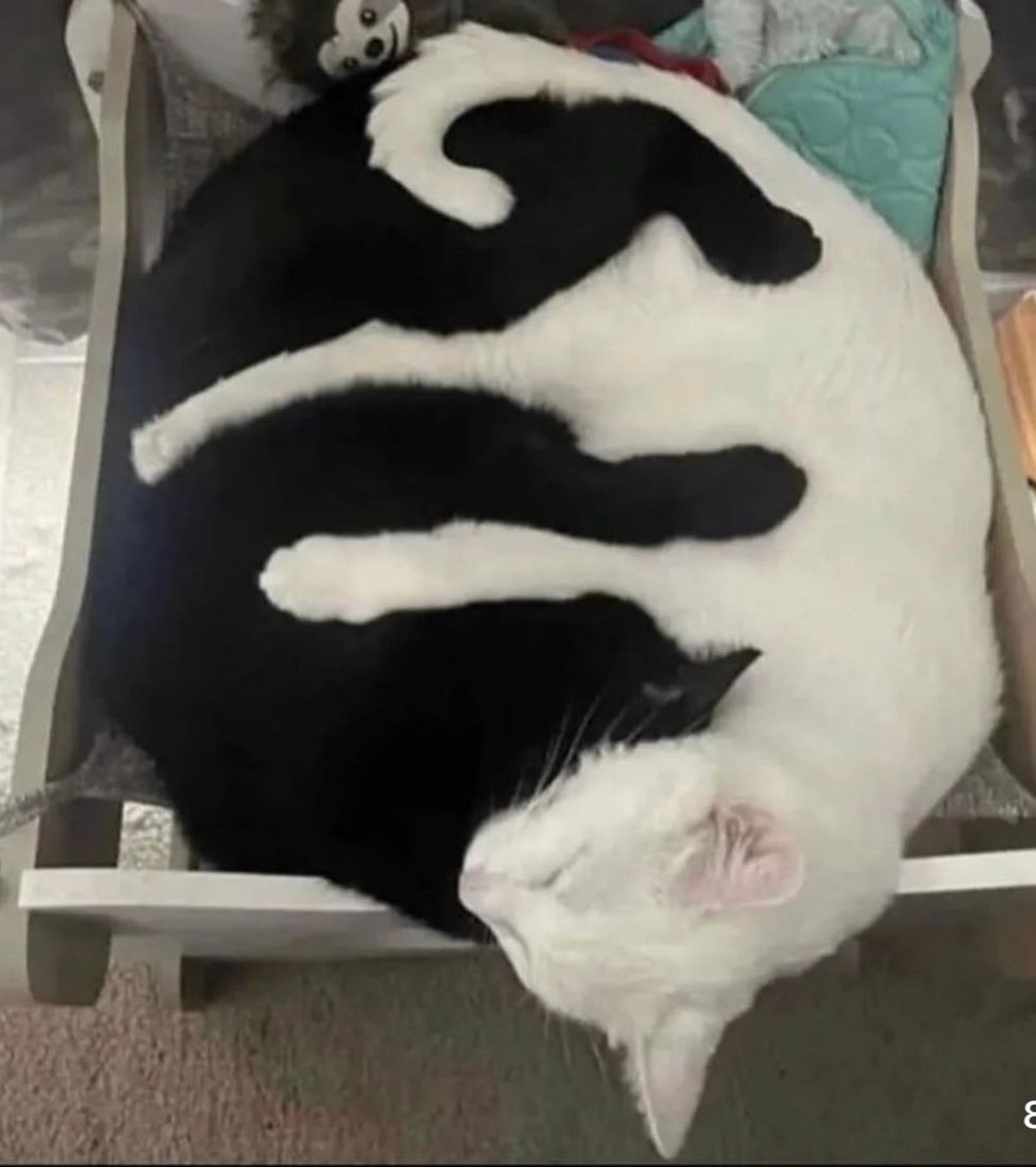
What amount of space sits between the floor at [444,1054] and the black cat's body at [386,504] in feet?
0.55

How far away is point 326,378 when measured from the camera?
1055 millimetres

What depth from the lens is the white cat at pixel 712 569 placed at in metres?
0.86

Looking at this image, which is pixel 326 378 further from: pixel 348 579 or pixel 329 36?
pixel 329 36

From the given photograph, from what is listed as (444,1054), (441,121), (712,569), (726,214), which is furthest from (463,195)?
(444,1054)

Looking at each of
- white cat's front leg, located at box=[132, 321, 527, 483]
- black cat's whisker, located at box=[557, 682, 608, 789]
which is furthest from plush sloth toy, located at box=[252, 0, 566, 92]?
black cat's whisker, located at box=[557, 682, 608, 789]

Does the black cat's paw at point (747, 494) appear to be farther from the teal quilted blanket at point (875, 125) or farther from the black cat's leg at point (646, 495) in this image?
the teal quilted blanket at point (875, 125)

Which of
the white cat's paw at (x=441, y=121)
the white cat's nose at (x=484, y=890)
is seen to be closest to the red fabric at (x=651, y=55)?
the white cat's paw at (x=441, y=121)

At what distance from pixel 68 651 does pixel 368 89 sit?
1.36ft

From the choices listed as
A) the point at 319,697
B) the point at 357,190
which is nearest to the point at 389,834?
the point at 319,697

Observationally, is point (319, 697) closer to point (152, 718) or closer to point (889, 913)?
point (152, 718)

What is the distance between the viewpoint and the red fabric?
1223 mm

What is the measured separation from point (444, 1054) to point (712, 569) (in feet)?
1.64

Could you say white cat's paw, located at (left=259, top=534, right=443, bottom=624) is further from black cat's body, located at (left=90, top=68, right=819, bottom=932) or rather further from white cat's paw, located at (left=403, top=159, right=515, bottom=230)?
white cat's paw, located at (left=403, top=159, right=515, bottom=230)

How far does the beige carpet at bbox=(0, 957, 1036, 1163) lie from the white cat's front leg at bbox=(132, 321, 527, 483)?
1.29 feet
